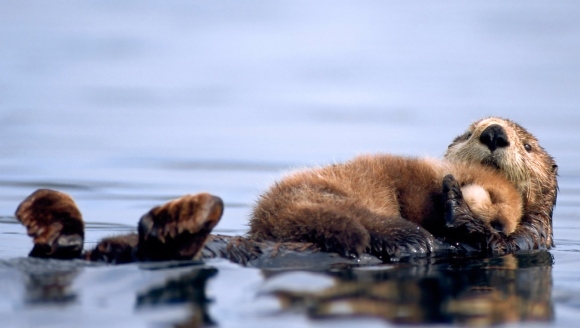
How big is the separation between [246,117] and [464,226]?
370 inches

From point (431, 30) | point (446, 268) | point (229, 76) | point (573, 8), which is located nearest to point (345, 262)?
point (446, 268)

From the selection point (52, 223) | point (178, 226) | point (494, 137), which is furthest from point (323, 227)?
point (494, 137)

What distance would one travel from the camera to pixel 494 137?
6105 mm

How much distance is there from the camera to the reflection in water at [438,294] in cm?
424

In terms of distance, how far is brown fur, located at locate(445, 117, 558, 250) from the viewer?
241 inches

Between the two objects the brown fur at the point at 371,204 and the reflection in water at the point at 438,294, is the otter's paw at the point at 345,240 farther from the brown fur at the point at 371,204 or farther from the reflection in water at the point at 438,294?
the reflection in water at the point at 438,294

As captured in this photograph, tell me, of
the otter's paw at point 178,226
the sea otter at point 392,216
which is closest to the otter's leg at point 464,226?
the sea otter at point 392,216

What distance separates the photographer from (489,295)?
4684 mm

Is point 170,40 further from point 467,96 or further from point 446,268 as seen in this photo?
point 446,268

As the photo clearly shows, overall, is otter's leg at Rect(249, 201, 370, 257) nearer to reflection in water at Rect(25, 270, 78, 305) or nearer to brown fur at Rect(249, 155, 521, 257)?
brown fur at Rect(249, 155, 521, 257)

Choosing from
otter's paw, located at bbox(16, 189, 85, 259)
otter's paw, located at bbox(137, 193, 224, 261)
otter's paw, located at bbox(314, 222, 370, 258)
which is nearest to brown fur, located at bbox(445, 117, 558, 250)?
otter's paw, located at bbox(314, 222, 370, 258)

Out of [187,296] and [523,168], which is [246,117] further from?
[187,296]

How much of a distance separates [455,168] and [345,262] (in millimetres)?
1232

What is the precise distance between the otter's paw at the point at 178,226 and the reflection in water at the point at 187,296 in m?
0.16
